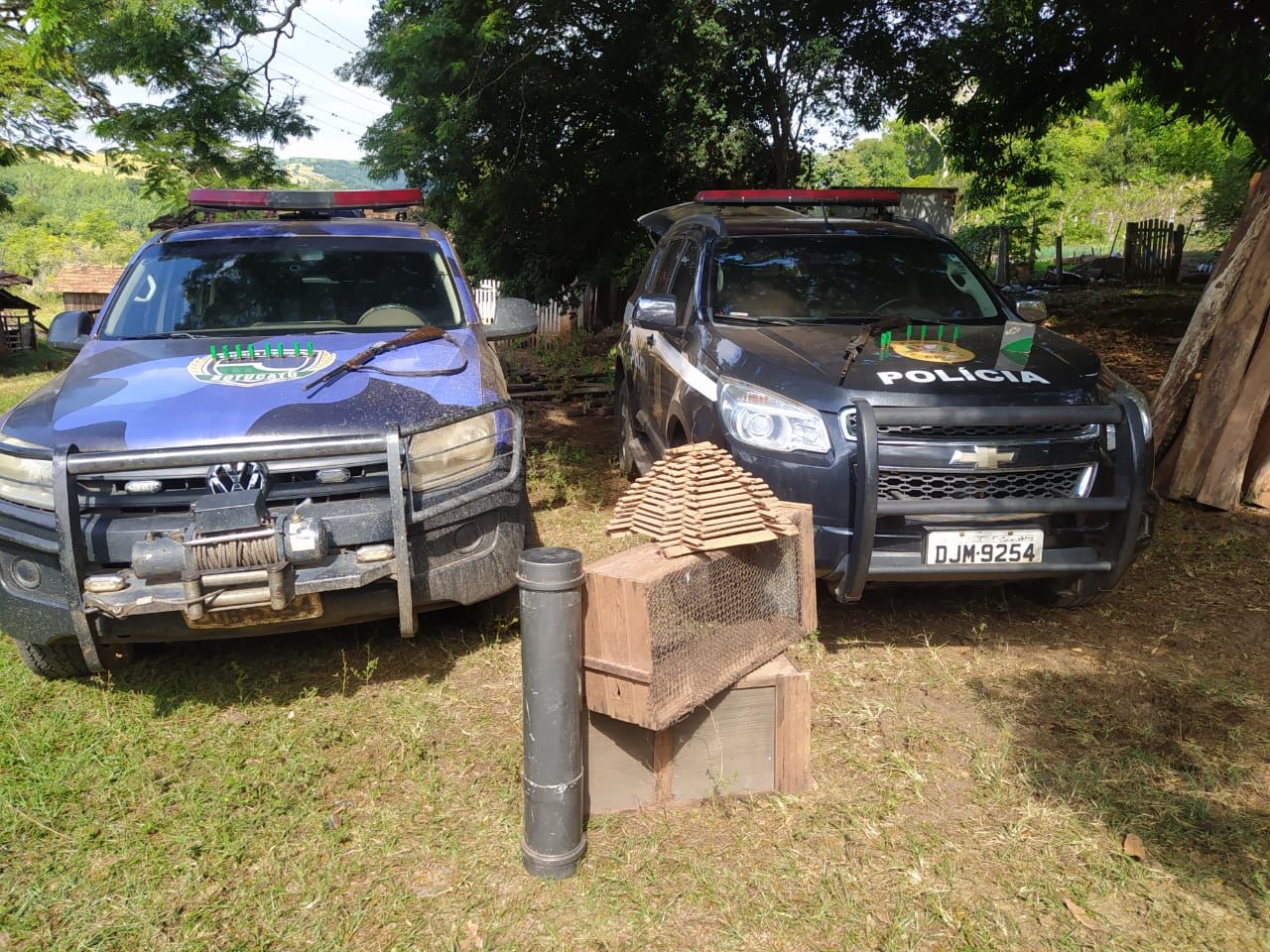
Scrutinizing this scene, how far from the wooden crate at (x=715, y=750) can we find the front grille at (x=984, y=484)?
42.1 inches

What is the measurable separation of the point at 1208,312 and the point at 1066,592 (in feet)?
9.32

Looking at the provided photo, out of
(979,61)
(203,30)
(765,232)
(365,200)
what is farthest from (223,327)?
(979,61)

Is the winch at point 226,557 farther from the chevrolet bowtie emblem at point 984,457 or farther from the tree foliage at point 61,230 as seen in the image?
the tree foliage at point 61,230

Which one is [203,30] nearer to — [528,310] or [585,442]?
[585,442]

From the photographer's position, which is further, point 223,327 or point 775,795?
point 223,327

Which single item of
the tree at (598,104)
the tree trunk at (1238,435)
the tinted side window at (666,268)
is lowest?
the tree trunk at (1238,435)

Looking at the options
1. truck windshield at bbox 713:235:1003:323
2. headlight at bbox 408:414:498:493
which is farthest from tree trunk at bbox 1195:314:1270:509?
headlight at bbox 408:414:498:493

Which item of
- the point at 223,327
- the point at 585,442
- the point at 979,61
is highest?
the point at 979,61

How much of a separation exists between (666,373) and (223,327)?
228 centimetres

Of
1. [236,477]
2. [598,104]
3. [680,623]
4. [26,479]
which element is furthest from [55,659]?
[598,104]

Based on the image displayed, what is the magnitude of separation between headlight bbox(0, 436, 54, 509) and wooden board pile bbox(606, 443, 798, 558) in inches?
81.3

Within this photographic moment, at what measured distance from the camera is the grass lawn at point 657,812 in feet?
8.24

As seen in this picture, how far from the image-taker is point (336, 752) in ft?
11.0

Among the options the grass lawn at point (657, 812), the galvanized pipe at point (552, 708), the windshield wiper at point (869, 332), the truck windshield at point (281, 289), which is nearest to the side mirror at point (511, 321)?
the truck windshield at point (281, 289)
